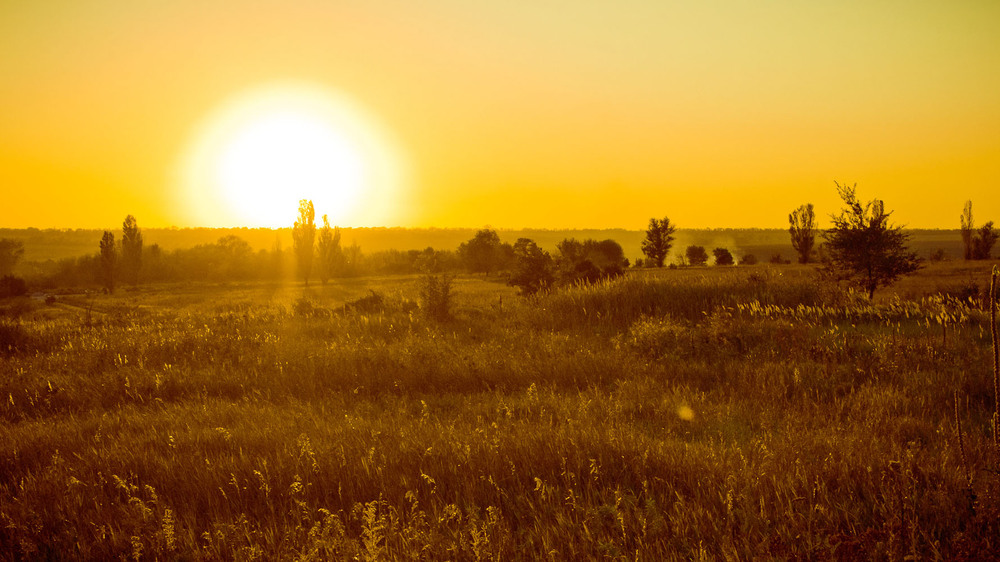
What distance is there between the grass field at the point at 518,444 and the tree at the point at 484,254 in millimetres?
57494

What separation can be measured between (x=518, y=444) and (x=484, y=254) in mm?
64928

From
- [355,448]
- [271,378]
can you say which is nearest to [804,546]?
[355,448]

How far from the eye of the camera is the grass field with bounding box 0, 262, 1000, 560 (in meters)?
3.41

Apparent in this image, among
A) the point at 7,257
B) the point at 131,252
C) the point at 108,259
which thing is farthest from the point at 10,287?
the point at 7,257

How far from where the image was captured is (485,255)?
228 feet

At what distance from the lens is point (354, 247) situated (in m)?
81.9

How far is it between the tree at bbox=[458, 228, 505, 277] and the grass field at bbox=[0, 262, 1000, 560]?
189 ft

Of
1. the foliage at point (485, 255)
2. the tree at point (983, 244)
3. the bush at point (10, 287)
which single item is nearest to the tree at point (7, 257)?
the bush at point (10, 287)

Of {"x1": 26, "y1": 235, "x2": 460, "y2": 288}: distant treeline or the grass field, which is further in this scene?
{"x1": 26, "y1": 235, "x2": 460, "y2": 288}: distant treeline

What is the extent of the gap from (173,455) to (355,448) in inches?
70.3

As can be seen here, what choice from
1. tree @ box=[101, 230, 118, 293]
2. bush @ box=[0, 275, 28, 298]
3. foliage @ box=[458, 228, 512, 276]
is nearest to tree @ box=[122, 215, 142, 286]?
tree @ box=[101, 230, 118, 293]

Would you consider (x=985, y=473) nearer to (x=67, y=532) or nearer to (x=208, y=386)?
(x=67, y=532)

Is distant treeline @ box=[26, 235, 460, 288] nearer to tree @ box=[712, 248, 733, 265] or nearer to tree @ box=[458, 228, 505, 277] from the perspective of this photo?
tree @ box=[458, 228, 505, 277]

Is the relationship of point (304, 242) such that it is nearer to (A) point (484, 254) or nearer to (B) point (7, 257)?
(A) point (484, 254)
